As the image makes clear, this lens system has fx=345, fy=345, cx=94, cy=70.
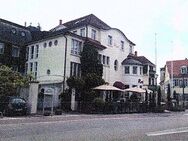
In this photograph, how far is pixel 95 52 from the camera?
42188 millimetres

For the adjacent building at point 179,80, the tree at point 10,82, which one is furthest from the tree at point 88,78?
the adjacent building at point 179,80

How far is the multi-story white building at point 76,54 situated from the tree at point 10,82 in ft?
8.57

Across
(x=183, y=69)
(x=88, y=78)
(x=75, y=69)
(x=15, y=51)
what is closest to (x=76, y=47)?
(x=75, y=69)

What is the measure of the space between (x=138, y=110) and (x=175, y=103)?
11199mm

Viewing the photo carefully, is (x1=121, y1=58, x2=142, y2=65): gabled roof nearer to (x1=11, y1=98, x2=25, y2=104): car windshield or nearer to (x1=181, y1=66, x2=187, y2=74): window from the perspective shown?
(x1=11, y1=98, x2=25, y2=104): car windshield

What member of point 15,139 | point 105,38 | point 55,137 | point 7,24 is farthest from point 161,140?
point 7,24

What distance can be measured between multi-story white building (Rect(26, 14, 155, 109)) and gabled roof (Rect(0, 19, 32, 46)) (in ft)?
8.43

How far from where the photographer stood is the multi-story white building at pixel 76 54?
3991cm

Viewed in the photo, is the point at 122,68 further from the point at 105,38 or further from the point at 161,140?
the point at 161,140

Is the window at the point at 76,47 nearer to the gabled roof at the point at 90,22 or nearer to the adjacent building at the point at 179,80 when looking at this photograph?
the gabled roof at the point at 90,22

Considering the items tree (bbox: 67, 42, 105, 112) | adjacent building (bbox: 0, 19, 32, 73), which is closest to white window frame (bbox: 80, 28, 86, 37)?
tree (bbox: 67, 42, 105, 112)

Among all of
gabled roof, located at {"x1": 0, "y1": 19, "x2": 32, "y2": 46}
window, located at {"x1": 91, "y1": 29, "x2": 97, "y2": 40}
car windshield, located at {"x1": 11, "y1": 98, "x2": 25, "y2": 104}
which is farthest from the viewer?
gabled roof, located at {"x1": 0, "y1": 19, "x2": 32, "y2": 46}

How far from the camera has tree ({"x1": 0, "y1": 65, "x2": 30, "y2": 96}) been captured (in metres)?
30.2

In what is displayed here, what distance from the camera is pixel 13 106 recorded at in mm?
26609
